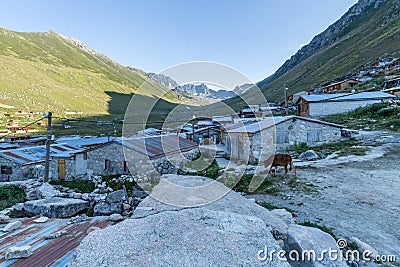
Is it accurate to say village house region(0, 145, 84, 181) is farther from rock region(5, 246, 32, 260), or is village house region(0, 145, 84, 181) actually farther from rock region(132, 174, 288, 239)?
rock region(5, 246, 32, 260)

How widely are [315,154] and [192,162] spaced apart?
33.5 feet

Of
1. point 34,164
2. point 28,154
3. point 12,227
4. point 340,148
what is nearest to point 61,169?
point 34,164

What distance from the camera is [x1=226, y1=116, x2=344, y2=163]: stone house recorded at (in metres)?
20.8

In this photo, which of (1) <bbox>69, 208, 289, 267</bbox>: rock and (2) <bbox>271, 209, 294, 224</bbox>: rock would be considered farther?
(2) <bbox>271, 209, 294, 224</bbox>: rock

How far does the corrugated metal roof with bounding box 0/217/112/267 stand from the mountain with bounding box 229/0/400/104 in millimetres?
42354

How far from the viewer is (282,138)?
22766 millimetres

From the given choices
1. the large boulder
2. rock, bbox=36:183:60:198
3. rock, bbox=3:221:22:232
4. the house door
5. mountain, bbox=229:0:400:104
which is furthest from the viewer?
mountain, bbox=229:0:400:104

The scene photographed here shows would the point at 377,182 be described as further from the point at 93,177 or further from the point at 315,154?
the point at 93,177

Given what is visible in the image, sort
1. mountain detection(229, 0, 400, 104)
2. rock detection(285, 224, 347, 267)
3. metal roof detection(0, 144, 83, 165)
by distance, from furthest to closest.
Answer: mountain detection(229, 0, 400, 104)
metal roof detection(0, 144, 83, 165)
rock detection(285, 224, 347, 267)

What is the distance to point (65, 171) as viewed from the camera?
19531 millimetres

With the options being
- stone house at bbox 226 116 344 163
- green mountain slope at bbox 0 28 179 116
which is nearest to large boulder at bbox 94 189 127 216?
stone house at bbox 226 116 344 163

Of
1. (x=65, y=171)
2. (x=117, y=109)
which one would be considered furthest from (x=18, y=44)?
(x=65, y=171)

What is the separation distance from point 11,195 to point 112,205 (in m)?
9.15

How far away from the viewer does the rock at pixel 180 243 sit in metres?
4.22
